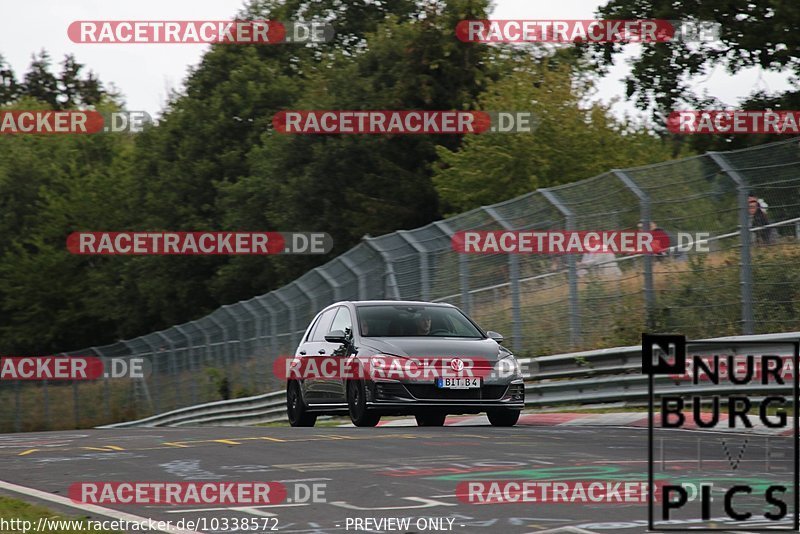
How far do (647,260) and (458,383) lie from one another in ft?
12.3

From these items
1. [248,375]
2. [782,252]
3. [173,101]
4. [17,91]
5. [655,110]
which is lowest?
[248,375]

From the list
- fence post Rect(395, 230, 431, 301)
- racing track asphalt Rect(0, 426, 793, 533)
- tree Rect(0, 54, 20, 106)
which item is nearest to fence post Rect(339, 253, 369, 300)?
fence post Rect(395, 230, 431, 301)

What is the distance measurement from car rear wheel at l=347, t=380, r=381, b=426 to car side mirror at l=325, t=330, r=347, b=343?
495 millimetres

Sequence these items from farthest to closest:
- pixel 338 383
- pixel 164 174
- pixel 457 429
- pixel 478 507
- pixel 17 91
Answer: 1. pixel 17 91
2. pixel 164 174
3. pixel 338 383
4. pixel 457 429
5. pixel 478 507

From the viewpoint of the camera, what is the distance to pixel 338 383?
16219mm

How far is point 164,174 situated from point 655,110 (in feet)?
118

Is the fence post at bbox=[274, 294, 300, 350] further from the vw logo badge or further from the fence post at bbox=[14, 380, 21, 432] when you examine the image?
the fence post at bbox=[14, 380, 21, 432]

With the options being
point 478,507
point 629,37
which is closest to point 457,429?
point 478,507

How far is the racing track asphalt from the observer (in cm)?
794

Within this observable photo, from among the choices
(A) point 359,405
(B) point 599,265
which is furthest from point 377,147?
(A) point 359,405

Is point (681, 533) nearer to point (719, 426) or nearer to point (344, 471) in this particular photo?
point (344, 471)

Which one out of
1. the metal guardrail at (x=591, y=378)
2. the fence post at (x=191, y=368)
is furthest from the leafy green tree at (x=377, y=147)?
the metal guardrail at (x=591, y=378)

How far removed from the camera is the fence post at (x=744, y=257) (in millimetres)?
15891

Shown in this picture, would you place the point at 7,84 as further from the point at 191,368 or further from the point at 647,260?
the point at 647,260
